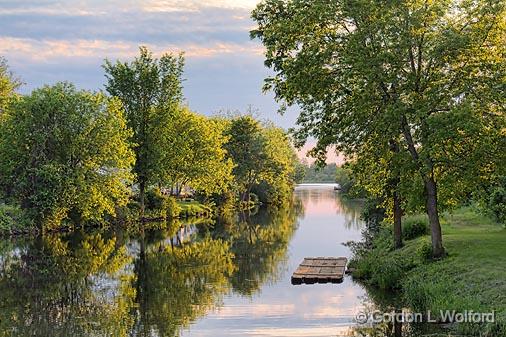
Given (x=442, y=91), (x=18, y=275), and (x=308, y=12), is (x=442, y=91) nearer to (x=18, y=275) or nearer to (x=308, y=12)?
(x=308, y=12)

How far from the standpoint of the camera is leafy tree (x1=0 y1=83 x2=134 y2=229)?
52.6 m

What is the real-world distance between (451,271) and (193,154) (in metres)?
52.9

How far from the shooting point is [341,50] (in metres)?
24.0

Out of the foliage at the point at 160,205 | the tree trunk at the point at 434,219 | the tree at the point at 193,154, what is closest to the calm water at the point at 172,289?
the tree trunk at the point at 434,219

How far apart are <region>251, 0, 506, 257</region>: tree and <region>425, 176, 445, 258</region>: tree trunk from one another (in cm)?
4

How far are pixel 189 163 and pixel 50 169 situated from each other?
21.9 metres

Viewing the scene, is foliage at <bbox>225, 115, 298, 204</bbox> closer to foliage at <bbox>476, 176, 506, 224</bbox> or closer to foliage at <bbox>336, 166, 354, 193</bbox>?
foliage at <bbox>336, 166, 354, 193</bbox>

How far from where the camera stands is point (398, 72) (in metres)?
23.2

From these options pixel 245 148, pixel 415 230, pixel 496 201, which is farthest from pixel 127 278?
pixel 245 148

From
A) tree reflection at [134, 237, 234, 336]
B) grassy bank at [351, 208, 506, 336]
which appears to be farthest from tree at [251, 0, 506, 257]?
tree reflection at [134, 237, 234, 336]

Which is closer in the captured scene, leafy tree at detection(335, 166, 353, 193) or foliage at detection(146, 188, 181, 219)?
leafy tree at detection(335, 166, 353, 193)

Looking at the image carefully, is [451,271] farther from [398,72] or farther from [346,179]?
[346,179]

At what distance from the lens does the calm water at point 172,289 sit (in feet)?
63.7

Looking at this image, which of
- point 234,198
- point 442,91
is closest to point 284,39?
point 442,91
